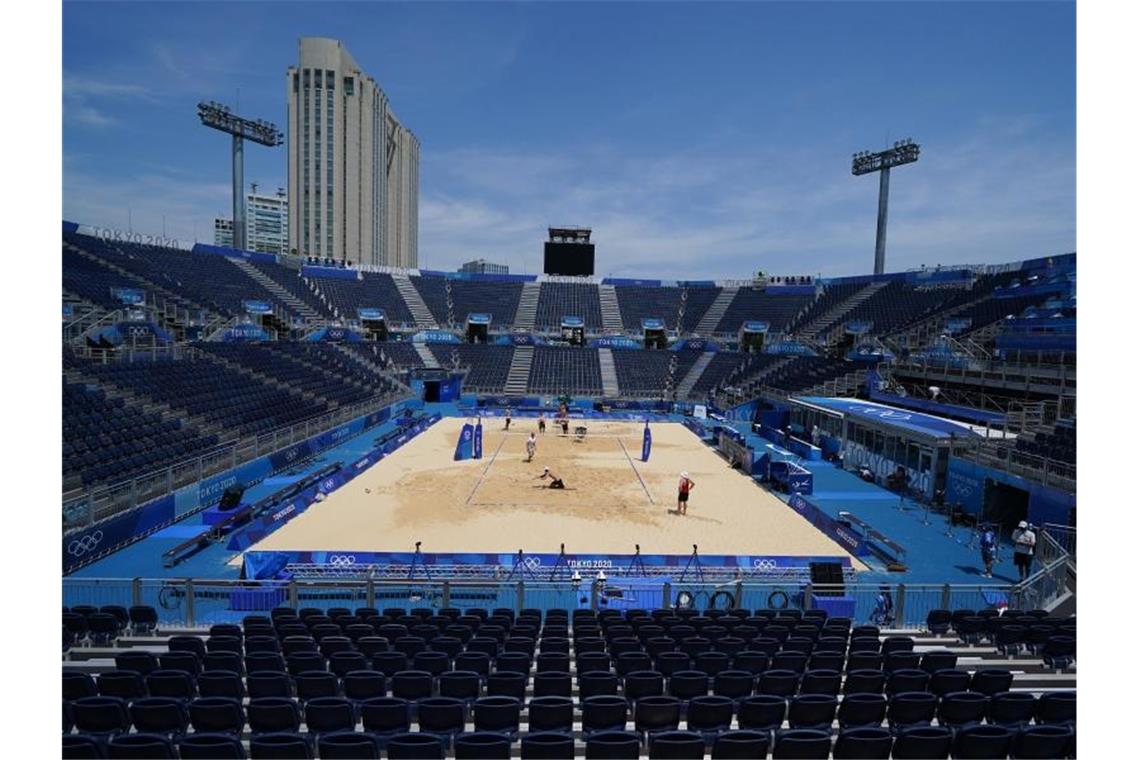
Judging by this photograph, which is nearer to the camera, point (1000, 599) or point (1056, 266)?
point (1000, 599)

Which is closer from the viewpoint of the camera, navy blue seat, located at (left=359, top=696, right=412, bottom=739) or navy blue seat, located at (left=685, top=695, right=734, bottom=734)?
navy blue seat, located at (left=359, top=696, right=412, bottom=739)

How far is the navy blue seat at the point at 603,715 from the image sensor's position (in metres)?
6.30

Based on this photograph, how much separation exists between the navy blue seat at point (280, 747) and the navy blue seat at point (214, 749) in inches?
4.9

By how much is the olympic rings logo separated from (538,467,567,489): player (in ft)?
45.5

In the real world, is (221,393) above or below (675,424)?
above

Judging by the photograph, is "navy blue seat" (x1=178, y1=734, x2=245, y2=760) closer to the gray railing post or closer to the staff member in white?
the gray railing post

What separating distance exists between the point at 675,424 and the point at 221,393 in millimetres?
27474

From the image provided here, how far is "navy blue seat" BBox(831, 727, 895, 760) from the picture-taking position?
5.51 metres

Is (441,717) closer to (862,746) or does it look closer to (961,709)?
(862,746)

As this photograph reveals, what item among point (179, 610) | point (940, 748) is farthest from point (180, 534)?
point (940, 748)

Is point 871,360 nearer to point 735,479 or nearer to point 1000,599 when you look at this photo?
point 735,479

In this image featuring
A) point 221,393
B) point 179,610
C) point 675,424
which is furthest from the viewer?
point 675,424

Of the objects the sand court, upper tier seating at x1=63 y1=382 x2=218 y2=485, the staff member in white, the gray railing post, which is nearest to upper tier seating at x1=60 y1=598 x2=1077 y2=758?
the gray railing post

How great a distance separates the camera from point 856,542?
17141mm
